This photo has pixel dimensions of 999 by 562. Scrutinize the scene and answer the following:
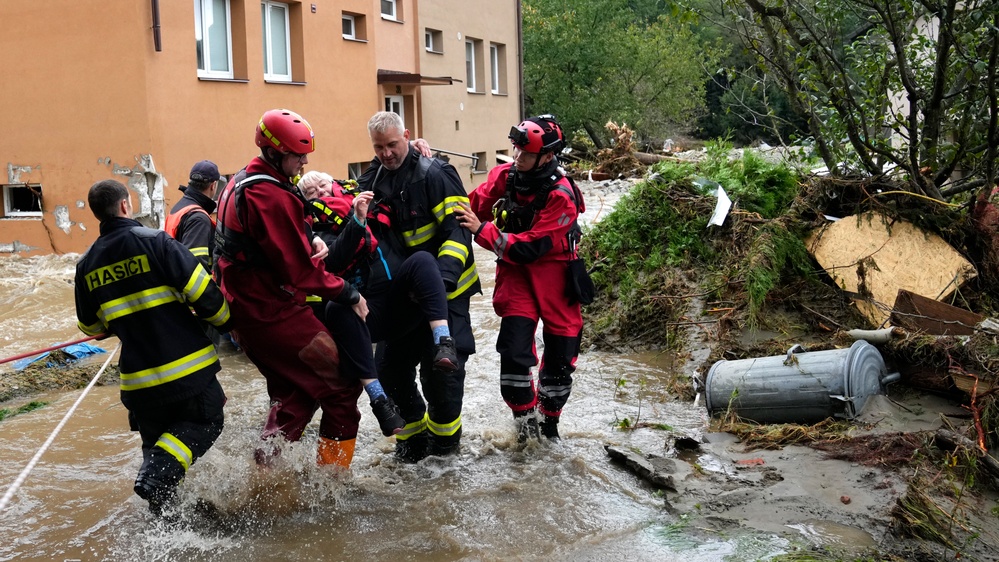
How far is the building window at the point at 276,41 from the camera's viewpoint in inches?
633

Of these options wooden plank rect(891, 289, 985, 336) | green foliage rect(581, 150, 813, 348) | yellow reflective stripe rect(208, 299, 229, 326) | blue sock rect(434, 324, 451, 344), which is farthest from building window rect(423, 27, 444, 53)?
yellow reflective stripe rect(208, 299, 229, 326)

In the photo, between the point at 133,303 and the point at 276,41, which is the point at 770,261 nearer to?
the point at 133,303

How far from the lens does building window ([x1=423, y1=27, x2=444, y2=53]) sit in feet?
77.5

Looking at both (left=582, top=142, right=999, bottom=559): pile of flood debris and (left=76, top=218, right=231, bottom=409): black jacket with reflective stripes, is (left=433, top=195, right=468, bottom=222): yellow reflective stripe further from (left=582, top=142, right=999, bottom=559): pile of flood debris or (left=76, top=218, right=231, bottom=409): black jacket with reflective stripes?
(left=582, top=142, right=999, bottom=559): pile of flood debris

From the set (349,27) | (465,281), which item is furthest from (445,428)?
(349,27)

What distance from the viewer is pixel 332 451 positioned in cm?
520

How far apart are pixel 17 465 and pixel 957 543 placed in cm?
539

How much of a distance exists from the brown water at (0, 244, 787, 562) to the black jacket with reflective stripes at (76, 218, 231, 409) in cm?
59

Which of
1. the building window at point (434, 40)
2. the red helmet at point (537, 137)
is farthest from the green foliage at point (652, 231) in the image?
the building window at point (434, 40)

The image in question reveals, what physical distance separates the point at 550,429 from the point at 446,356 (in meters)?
1.32

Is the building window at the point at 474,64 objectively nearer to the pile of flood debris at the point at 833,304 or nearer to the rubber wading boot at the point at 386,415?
the pile of flood debris at the point at 833,304

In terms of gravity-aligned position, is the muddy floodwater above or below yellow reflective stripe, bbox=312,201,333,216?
below

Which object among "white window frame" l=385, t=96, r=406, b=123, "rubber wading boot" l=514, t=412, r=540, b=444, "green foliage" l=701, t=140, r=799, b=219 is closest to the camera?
"rubber wading boot" l=514, t=412, r=540, b=444

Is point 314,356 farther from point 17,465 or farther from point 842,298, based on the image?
point 842,298
